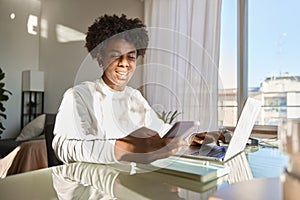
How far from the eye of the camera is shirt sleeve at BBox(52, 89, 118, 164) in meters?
0.69

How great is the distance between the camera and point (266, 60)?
229cm

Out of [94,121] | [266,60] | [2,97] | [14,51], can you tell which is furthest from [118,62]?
[14,51]

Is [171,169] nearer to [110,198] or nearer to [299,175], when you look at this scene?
[110,198]

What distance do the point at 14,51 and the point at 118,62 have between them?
12.2 ft

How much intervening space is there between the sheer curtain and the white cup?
6.17 feet

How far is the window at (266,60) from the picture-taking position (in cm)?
215

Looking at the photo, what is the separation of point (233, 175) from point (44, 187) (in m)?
0.41

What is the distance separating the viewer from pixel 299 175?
252 millimetres

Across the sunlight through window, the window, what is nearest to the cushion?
the sunlight through window

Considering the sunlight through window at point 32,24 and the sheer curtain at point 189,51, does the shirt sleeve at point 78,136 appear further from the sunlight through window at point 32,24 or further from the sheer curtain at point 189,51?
the sunlight through window at point 32,24

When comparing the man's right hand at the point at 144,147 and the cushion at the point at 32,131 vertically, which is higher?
the man's right hand at the point at 144,147

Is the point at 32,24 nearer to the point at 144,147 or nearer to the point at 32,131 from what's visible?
the point at 32,131

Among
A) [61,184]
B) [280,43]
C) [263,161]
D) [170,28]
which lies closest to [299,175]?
[61,184]

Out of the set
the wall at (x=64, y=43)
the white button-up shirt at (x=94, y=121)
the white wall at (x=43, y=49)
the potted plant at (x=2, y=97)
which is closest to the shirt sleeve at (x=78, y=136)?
the white button-up shirt at (x=94, y=121)
